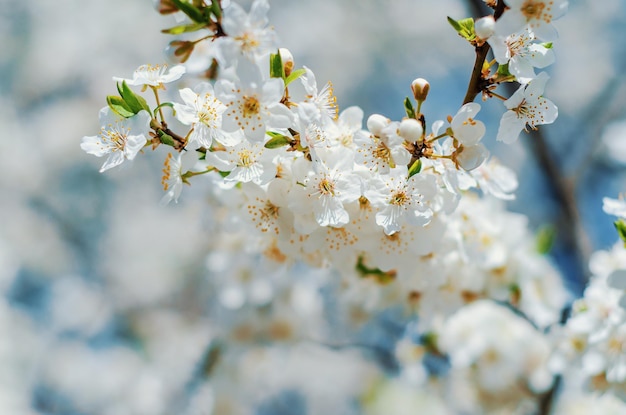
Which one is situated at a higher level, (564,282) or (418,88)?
(418,88)

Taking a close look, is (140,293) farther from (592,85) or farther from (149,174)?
(592,85)

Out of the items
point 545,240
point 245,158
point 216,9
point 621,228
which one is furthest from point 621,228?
point 216,9

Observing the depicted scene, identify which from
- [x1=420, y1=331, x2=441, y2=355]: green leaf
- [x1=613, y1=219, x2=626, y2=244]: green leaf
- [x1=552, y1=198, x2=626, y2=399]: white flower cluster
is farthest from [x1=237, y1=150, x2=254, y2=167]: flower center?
[x1=420, y1=331, x2=441, y2=355]: green leaf

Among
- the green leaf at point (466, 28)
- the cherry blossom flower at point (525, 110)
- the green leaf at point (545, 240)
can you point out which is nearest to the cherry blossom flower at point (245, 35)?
the green leaf at point (466, 28)

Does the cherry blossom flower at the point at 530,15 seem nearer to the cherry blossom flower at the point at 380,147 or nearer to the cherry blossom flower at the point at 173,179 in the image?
the cherry blossom flower at the point at 380,147

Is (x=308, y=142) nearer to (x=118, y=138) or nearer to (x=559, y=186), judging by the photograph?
(x=118, y=138)

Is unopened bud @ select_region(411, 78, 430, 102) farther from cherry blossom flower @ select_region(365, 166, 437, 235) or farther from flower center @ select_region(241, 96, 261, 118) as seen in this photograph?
flower center @ select_region(241, 96, 261, 118)

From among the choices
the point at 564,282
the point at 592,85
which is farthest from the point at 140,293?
the point at 592,85
